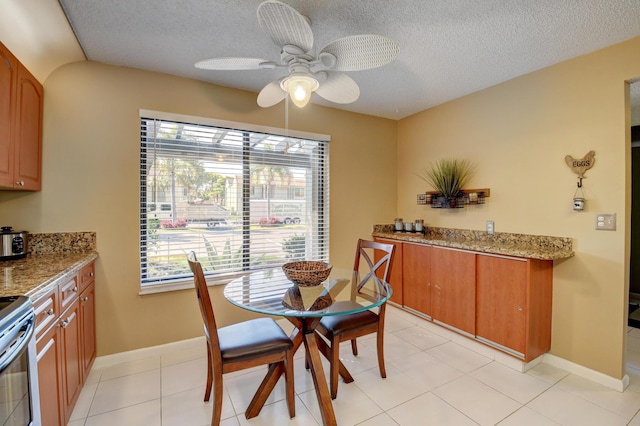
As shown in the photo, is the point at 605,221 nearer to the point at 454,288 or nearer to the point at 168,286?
the point at 454,288

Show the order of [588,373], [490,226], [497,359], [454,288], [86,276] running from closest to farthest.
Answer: [86,276] < [588,373] < [497,359] < [454,288] < [490,226]

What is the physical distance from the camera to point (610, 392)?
2008 mm

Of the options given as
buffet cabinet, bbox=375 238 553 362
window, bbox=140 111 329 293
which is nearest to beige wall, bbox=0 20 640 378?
window, bbox=140 111 329 293

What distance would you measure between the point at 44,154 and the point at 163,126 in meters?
0.84

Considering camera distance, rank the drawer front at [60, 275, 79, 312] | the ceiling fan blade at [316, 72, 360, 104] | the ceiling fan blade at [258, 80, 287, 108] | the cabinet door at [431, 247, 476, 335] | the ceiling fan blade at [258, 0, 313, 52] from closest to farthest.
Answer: the ceiling fan blade at [258, 0, 313, 52]
the drawer front at [60, 275, 79, 312]
the ceiling fan blade at [316, 72, 360, 104]
the ceiling fan blade at [258, 80, 287, 108]
the cabinet door at [431, 247, 476, 335]

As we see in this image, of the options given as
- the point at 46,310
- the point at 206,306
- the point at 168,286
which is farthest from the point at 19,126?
the point at 206,306

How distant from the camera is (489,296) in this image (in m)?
2.42

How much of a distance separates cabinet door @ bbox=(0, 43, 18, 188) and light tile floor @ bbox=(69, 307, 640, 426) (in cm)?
153

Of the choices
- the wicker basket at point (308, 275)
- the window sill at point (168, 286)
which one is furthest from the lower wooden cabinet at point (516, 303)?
the window sill at point (168, 286)

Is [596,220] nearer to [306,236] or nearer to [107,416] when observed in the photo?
[306,236]

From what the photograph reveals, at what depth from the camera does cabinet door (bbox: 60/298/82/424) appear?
5.21ft

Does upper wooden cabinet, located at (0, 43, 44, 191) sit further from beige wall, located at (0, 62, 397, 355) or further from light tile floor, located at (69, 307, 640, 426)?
light tile floor, located at (69, 307, 640, 426)

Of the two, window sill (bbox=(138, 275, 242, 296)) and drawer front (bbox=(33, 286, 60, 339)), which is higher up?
drawer front (bbox=(33, 286, 60, 339))

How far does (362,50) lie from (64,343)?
2.30m
